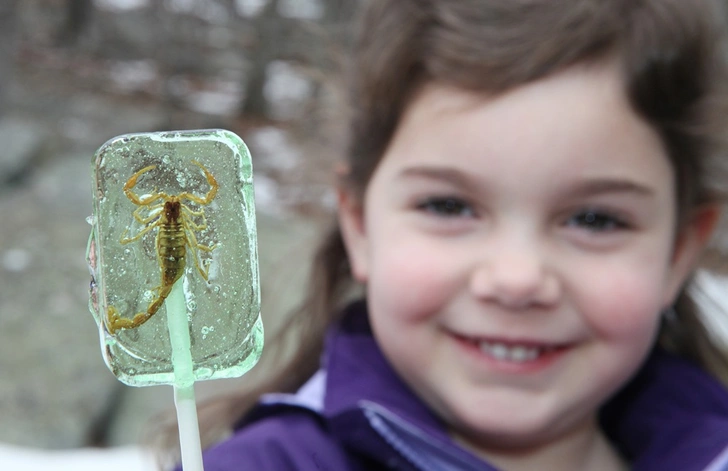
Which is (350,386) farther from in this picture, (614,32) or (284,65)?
(284,65)

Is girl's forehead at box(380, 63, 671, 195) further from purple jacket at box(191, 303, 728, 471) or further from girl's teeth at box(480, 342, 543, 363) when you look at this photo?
purple jacket at box(191, 303, 728, 471)

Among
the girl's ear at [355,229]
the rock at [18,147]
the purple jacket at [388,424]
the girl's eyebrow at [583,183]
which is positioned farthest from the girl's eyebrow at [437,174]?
the rock at [18,147]

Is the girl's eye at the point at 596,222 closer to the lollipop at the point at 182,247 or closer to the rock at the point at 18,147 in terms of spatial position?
the lollipop at the point at 182,247

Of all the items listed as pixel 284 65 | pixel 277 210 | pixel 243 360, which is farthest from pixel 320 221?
pixel 284 65

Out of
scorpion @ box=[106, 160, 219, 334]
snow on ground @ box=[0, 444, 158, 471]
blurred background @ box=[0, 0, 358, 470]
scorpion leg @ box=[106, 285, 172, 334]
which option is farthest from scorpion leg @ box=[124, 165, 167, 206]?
snow on ground @ box=[0, 444, 158, 471]

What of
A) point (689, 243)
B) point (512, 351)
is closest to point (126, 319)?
point (512, 351)
